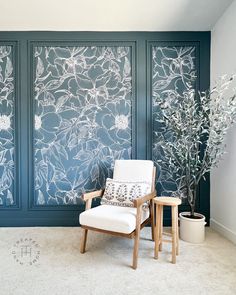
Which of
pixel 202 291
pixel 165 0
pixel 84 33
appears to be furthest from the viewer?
pixel 84 33

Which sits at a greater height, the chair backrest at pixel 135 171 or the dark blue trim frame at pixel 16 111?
the dark blue trim frame at pixel 16 111

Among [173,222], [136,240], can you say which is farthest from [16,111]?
[173,222]

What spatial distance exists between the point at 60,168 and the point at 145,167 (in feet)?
3.72

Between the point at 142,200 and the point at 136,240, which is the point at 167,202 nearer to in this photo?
the point at 142,200

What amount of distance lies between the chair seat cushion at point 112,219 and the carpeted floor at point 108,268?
0.32 metres

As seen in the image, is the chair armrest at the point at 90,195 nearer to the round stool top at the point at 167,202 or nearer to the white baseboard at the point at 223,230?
the round stool top at the point at 167,202

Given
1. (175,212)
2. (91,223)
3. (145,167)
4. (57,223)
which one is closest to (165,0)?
(145,167)

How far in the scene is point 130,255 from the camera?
215 centimetres

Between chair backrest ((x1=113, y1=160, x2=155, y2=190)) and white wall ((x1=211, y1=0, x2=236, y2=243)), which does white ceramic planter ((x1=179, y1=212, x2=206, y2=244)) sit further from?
chair backrest ((x1=113, y1=160, x2=155, y2=190))

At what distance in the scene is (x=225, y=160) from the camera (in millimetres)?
2641

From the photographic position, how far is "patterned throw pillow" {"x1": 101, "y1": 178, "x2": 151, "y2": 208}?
7.73 feet

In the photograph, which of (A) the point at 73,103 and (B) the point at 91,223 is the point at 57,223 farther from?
(A) the point at 73,103

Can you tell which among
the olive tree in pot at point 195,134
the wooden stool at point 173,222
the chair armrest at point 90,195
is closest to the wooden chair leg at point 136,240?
the wooden stool at point 173,222

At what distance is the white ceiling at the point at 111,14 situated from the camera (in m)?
2.51
